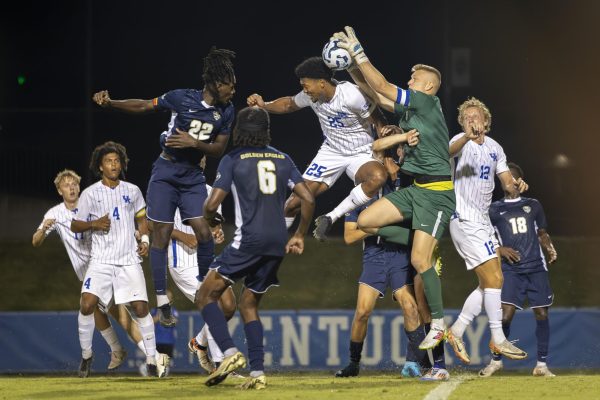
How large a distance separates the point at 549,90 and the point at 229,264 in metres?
11.6

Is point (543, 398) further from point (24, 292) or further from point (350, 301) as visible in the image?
point (24, 292)

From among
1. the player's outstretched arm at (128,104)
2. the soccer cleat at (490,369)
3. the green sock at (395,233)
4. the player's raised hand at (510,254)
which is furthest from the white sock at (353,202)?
→ the player's raised hand at (510,254)

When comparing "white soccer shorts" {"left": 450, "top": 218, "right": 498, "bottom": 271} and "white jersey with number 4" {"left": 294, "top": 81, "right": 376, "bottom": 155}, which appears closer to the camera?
"white jersey with number 4" {"left": 294, "top": 81, "right": 376, "bottom": 155}

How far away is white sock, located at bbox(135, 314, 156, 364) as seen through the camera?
1141cm

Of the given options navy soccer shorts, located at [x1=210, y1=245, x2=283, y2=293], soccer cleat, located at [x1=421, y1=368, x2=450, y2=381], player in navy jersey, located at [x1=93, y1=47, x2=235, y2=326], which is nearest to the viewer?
navy soccer shorts, located at [x1=210, y1=245, x2=283, y2=293]

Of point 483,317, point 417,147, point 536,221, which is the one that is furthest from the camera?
point 483,317

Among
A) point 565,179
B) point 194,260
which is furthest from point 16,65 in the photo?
point 565,179

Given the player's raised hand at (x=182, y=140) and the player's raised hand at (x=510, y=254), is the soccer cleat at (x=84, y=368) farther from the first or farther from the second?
the player's raised hand at (x=510, y=254)

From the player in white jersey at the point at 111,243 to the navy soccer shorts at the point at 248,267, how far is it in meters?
2.64

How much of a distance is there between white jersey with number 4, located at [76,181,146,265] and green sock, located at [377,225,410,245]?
110 inches

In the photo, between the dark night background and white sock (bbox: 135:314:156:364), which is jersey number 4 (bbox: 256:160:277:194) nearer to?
white sock (bbox: 135:314:156:364)

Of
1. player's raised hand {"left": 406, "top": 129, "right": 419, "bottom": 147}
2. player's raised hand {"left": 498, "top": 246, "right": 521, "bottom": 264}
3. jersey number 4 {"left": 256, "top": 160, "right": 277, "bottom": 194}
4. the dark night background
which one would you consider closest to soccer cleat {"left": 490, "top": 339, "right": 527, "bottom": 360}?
player's raised hand {"left": 406, "top": 129, "right": 419, "bottom": 147}

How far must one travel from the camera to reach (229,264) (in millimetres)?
8898

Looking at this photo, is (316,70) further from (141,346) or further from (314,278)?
(314,278)
